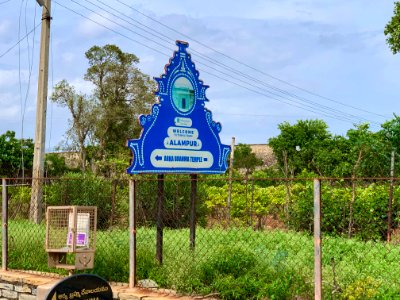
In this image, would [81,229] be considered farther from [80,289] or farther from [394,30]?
[394,30]

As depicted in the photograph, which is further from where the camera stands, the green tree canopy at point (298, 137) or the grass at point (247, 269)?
the green tree canopy at point (298, 137)

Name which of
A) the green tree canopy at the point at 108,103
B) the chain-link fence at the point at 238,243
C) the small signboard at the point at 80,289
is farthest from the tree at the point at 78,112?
the small signboard at the point at 80,289

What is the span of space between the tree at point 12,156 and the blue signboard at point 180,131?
30.6 m

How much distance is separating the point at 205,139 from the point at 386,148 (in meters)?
15.3

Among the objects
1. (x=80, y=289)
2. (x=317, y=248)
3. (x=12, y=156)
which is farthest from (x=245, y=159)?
(x=80, y=289)

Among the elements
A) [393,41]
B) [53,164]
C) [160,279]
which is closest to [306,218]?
[160,279]

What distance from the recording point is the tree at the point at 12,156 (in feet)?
121

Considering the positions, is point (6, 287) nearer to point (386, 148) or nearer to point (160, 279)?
point (160, 279)

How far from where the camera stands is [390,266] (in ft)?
25.9

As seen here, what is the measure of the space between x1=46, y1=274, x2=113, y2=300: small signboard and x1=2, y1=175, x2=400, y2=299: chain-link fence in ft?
6.57

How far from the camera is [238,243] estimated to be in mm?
9664

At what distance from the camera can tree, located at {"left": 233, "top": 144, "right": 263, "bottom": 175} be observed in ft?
139

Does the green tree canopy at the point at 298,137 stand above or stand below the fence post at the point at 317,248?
above

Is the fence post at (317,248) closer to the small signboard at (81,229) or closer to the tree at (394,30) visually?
the small signboard at (81,229)
